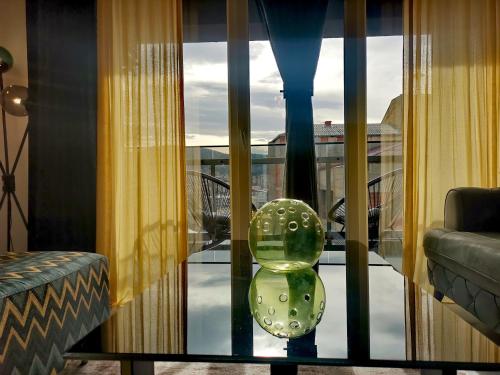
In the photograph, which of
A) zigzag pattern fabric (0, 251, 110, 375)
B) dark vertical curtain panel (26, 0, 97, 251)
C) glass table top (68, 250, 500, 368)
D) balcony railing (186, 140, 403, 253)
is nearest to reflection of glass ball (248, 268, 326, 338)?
glass table top (68, 250, 500, 368)

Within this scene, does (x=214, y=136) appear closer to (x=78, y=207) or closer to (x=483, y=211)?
(x=78, y=207)

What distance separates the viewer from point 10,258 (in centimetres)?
170

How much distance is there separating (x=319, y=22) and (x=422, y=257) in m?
1.90

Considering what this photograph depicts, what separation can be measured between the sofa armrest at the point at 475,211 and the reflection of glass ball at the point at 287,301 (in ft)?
4.33

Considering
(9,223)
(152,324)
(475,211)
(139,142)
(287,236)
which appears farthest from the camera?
(9,223)

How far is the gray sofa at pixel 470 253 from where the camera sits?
1525 millimetres

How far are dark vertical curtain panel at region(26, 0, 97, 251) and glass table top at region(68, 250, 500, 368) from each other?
6.76 feet

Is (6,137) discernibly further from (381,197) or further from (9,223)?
(381,197)

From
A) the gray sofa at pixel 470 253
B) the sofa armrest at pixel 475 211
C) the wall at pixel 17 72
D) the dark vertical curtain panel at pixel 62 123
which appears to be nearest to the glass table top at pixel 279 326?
the gray sofa at pixel 470 253

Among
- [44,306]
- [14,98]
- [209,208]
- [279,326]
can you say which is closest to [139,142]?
[209,208]

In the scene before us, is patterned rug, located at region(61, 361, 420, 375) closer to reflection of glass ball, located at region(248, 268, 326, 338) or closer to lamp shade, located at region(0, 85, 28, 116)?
reflection of glass ball, located at region(248, 268, 326, 338)

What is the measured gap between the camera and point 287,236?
3.46 feet

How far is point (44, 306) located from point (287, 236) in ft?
3.07

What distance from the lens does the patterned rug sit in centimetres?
145
